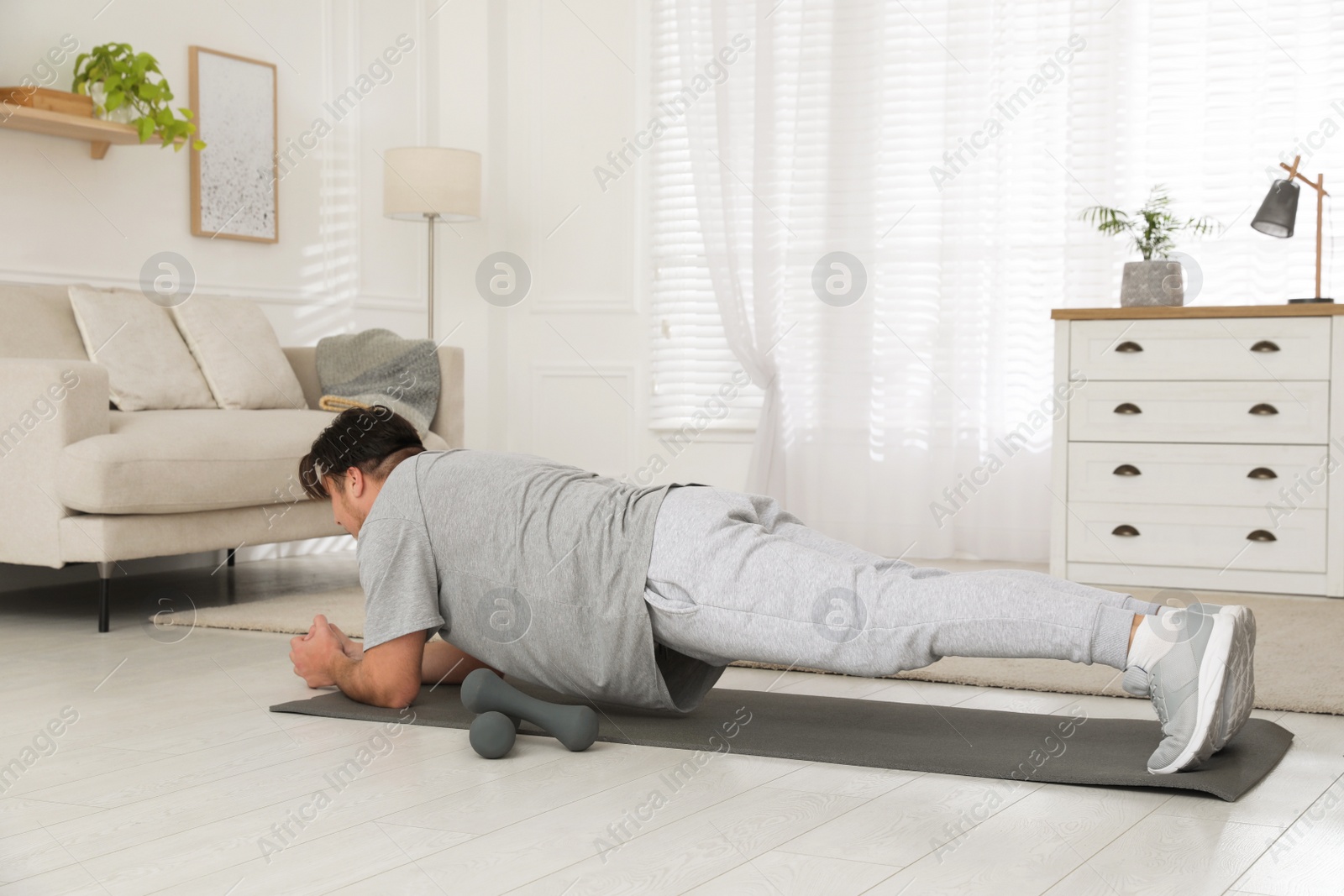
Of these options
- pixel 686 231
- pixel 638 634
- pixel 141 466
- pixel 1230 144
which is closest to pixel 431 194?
pixel 686 231

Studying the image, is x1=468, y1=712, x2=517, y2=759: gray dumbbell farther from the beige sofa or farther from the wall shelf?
the wall shelf

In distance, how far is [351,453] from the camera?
6.65 ft

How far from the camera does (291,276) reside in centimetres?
467

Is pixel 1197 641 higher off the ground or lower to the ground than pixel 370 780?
higher

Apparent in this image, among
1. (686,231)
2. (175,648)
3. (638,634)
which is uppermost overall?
(686,231)

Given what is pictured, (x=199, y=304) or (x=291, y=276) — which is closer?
(x=199, y=304)

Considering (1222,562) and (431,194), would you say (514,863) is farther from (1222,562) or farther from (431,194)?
(431,194)

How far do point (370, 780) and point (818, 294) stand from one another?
3.40 metres

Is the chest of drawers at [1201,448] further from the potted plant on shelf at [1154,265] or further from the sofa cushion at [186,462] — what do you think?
the sofa cushion at [186,462]

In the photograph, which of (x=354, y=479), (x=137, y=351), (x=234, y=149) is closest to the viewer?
(x=354, y=479)

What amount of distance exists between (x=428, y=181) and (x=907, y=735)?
3.33 m

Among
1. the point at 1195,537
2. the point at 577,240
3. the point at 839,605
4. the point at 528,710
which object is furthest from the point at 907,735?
the point at 577,240

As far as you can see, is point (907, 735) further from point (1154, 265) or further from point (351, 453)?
point (1154, 265)

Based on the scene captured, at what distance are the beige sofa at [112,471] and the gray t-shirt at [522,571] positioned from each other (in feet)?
3.99
